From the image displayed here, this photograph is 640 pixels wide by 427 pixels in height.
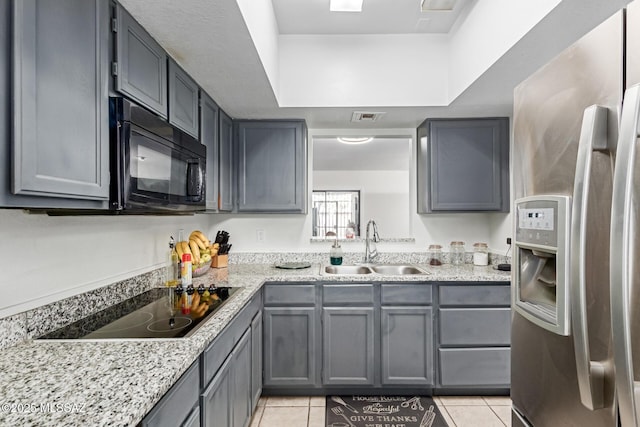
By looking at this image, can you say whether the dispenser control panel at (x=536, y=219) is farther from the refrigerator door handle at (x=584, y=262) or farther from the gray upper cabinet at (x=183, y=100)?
the gray upper cabinet at (x=183, y=100)

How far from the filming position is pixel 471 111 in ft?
8.55

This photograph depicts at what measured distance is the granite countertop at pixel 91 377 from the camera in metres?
0.77

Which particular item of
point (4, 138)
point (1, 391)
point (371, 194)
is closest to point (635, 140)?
point (4, 138)

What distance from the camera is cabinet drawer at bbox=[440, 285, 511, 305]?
2402 mm

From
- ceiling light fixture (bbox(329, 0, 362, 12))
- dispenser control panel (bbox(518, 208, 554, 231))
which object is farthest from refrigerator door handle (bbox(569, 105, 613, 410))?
ceiling light fixture (bbox(329, 0, 362, 12))

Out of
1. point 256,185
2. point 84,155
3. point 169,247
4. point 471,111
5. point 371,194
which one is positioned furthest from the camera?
point 371,194

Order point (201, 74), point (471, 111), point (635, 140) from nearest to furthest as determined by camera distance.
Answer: point (635, 140) < point (201, 74) < point (471, 111)

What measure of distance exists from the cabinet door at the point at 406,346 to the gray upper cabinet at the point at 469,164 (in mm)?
914

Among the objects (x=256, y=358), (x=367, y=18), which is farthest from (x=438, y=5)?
(x=256, y=358)

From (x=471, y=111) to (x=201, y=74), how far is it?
1901 mm

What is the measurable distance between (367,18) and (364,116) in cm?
67

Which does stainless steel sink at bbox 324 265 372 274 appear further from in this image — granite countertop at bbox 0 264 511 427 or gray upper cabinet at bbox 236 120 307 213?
granite countertop at bbox 0 264 511 427

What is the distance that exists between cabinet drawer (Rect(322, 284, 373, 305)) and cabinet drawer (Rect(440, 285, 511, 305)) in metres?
0.51

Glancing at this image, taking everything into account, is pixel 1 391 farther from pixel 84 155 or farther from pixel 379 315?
pixel 379 315
